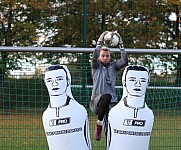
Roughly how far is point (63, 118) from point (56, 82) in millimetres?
313

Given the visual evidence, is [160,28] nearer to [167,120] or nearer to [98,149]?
[167,120]

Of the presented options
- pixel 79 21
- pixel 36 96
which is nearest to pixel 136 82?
pixel 36 96

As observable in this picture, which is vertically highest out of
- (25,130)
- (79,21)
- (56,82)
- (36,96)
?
(79,21)

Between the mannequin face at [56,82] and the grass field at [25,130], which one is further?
the grass field at [25,130]

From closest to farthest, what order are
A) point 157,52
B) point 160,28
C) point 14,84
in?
point 157,52 → point 14,84 → point 160,28

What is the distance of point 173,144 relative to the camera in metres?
9.62

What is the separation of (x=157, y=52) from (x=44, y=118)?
3.36 metres

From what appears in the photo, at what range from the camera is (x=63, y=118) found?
16.3ft

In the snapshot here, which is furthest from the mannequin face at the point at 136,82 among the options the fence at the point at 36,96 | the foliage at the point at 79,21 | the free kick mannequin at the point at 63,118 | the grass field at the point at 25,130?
the foliage at the point at 79,21

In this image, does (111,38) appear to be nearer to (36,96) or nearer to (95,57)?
(95,57)

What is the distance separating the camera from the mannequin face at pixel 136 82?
5.04 m

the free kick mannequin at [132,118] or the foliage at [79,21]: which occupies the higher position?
the foliage at [79,21]

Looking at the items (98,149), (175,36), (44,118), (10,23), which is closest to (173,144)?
(98,149)

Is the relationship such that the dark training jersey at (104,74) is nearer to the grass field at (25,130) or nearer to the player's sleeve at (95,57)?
the player's sleeve at (95,57)
